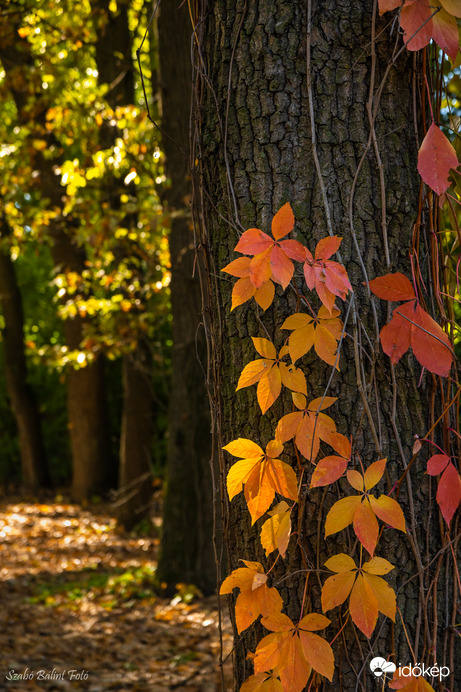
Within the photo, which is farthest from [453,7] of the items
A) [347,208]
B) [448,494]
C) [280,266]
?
[448,494]

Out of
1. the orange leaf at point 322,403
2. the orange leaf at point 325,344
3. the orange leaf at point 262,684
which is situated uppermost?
the orange leaf at point 325,344

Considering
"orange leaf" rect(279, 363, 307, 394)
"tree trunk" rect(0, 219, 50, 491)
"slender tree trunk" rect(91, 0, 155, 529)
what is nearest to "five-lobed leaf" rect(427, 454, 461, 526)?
"orange leaf" rect(279, 363, 307, 394)

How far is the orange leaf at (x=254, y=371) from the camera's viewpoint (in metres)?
1.43

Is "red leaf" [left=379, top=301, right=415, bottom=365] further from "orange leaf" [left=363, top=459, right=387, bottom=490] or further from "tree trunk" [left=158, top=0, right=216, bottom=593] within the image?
"tree trunk" [left=158, top=0, right=216, bottom=593]

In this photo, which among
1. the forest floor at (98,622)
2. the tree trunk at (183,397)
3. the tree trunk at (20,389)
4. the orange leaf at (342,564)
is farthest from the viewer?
the tree trunk at (20,389)

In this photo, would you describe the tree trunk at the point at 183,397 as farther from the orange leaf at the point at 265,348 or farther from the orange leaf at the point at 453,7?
the orange leaf at the point at 453,7

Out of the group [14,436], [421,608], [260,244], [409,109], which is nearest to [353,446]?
[421,608]

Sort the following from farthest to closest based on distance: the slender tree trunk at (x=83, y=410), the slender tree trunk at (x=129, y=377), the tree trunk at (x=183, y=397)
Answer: the slender tree trunk at (x=83, y=410) → the slender tree trunk at (x=129, y=377) → the tree trunk at (x=183, y=397)

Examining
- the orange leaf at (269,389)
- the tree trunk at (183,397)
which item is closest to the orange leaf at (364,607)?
the orange leaf at (269,389)

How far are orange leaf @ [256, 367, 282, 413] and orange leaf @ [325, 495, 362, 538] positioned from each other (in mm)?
274

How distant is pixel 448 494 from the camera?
1458 millimetres

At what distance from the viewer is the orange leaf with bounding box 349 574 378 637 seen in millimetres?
1311

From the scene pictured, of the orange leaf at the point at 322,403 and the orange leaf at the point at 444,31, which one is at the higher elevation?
the orange leaf at the point at 444,31

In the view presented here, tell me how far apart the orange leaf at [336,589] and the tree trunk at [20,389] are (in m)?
8.51
